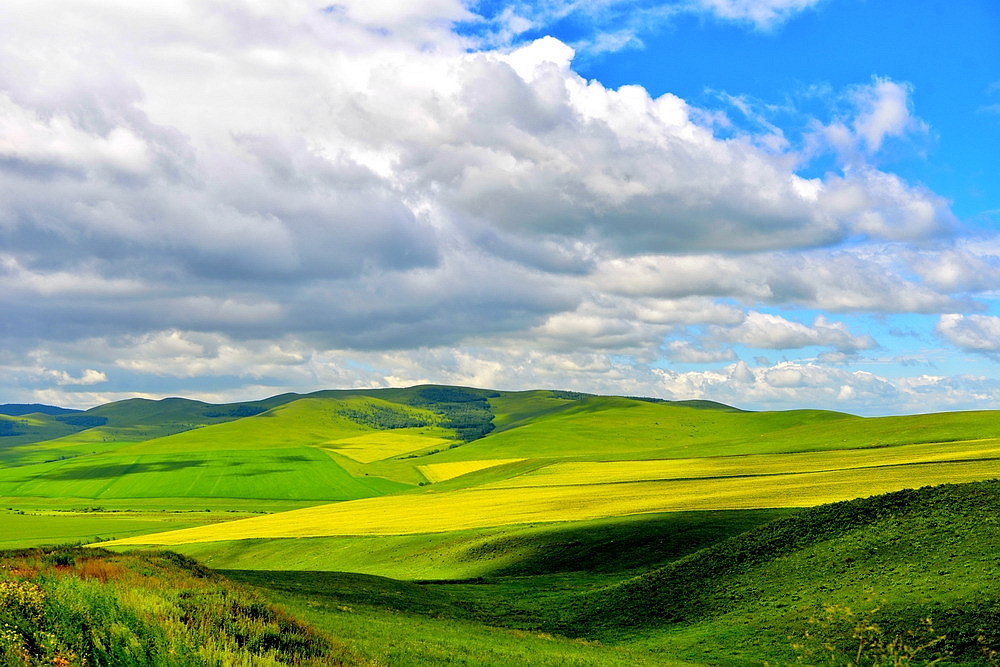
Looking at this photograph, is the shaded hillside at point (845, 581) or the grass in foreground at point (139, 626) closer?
the grass in foreground at point (139, 626)

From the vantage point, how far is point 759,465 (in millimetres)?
115438

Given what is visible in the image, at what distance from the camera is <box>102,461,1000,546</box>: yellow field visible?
68875mm

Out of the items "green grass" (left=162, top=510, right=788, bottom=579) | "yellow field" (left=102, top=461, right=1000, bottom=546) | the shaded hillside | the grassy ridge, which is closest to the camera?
the grassy ridge

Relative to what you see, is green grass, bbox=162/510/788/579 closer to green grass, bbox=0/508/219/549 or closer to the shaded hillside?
the shaded hillside

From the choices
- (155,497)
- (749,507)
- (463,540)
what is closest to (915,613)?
(749,507)

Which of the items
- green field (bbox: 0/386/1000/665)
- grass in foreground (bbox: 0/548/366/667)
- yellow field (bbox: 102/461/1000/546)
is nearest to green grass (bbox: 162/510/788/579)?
green field (bbox: 0/386/1000/665)

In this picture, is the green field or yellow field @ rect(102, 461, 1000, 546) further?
yellow field @ rect(102, 461, 1000, 546)

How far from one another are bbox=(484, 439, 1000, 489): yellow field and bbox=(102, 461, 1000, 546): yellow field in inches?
315

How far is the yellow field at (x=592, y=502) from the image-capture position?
226 feet

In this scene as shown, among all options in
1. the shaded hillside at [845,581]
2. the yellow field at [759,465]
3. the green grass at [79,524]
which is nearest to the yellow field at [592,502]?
the yellow field at [759,465]

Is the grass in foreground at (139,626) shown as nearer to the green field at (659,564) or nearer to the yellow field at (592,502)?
the green field at (659,564)

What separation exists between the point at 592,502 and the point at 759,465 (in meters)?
46.9

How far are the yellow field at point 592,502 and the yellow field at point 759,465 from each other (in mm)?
8006

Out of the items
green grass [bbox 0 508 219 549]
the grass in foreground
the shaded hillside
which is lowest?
green grass [bbox 0 508 219 549]
